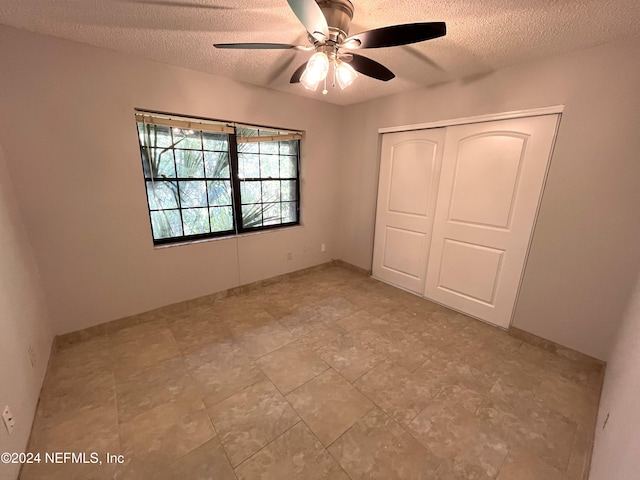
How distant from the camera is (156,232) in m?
2.56

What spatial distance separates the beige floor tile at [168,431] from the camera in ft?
4.40

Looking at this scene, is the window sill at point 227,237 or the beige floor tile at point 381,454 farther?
the window sill at point 227,237

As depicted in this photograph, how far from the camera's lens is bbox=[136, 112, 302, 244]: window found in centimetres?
244

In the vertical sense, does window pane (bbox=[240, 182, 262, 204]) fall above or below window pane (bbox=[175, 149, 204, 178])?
below

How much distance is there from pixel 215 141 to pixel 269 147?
2.20 ft

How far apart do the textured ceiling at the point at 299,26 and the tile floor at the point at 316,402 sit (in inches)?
94.0

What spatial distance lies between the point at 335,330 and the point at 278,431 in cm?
107

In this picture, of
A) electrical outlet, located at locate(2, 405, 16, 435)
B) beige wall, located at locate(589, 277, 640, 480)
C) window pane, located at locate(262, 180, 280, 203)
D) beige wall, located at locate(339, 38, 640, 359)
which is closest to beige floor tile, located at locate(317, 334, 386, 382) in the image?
beige wall, located at locate(589, 277, 640, 480)

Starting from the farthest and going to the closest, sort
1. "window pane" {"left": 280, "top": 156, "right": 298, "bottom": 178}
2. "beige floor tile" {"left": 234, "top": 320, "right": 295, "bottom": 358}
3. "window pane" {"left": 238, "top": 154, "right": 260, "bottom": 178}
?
1. "window pane" {"left": 280, "top": 156, "right": 298, "bottom": 178}
2. "window pane" {"left": 238, "top": 154, "right": 260, "bottom": 178}
3. "beige floor tile" {"left": 234, "top": 320, "right": 295, "bottom": 358}

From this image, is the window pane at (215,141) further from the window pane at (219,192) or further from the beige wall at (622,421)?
the beige wall at (622,421)

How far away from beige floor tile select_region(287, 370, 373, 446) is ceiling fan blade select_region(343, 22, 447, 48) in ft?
6.88

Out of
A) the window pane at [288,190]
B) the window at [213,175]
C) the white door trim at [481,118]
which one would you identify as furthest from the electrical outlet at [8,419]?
the white door trim at [481,118]

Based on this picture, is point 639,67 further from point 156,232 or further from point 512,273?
point 156,232

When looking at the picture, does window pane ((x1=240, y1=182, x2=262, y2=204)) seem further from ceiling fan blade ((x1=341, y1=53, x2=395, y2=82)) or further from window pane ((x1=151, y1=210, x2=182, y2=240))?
ceiling fan blade ((x1=341, y1=53, x2=395, y2=82))
